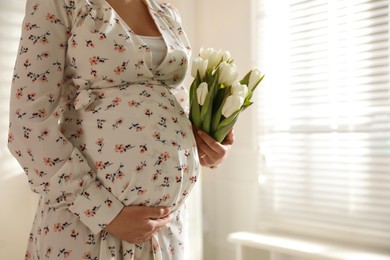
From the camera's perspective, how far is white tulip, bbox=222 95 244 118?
0.96 meters

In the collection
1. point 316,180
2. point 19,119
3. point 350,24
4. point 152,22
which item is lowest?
point 316,180

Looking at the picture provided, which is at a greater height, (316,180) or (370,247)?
(316,180)

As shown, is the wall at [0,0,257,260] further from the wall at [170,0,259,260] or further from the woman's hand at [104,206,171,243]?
the woman's hand at [104,206,171,243]

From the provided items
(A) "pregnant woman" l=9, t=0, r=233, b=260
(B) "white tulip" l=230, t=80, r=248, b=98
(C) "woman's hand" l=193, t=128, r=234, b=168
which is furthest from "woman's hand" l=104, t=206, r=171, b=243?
(B) "white tulip" l=230, t=80, r=248, b=98

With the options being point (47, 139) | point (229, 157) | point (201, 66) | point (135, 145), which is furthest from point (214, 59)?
point (229, 157)

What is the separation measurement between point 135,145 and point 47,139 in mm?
182

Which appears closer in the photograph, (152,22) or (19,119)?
(19,119)

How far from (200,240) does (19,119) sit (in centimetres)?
132

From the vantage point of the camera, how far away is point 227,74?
99cm

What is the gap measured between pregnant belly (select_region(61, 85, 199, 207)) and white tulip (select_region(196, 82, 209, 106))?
0.27 ft

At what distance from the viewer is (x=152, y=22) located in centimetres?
106

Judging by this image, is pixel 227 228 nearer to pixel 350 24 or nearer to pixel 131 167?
pixel 350 24

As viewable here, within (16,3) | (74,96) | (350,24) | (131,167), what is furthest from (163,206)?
(350,24)

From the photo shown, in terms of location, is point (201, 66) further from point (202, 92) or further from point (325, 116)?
point (325, 116)
